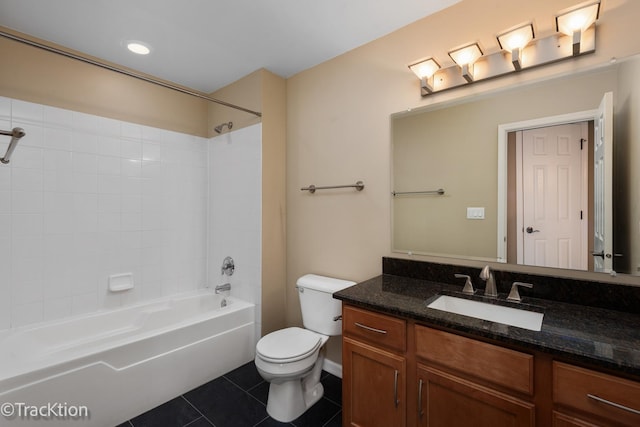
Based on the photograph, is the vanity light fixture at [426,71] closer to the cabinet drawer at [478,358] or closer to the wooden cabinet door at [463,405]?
the cabinet drawer at [478,358]

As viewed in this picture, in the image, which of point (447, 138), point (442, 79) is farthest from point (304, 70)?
point (447, 138)

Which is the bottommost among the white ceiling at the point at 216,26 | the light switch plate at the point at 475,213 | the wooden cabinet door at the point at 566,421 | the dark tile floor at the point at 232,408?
the dark tile floor at the point at 232,408

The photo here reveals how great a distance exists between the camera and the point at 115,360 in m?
1.76

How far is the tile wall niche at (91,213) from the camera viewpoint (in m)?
2.00

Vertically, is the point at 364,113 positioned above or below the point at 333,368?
above

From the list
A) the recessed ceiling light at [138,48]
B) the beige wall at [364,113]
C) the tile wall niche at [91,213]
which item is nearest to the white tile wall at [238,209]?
the tile wall niche at [91,213]

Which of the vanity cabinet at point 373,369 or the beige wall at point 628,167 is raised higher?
the beige wall at point 628,167

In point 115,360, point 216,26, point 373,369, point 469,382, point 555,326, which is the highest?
point 216,26

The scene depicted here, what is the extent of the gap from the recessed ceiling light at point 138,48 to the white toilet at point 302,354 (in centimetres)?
Answer: 208

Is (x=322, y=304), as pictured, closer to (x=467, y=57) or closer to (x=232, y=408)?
(x=232, y=408)

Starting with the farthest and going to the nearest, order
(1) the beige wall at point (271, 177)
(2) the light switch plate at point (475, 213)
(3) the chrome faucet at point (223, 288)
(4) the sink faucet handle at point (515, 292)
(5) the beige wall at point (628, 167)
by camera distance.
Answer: (3) the chrome faucet at point (223, 288)
(1) the beige wall at point (271, 177)
(2) the light switch plate at point (475, 213)
(4) the sink faucet handle at point (515, 292)
(5) the beige wall at point (628, 167)

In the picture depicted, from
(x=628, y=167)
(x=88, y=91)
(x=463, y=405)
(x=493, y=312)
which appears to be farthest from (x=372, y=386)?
(x=88, y=91)

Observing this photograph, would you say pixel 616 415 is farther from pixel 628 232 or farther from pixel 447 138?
pixel 447 138

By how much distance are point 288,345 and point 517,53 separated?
2039mm
